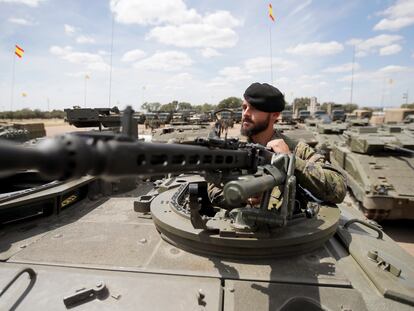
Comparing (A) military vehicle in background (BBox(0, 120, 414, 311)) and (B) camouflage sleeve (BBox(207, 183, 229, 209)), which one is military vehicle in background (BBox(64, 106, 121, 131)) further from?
(B) camouflage sleeve (BBox(207, 183, 229, 209))

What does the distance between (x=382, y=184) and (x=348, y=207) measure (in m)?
3.74

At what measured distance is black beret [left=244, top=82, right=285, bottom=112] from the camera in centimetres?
357

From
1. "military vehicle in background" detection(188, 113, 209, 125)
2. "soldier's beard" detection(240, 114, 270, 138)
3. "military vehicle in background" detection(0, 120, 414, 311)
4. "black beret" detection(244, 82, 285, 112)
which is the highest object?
"military vehicle in background" detection(188, 113, 209, 125)

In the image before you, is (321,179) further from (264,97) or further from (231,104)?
(231,104)

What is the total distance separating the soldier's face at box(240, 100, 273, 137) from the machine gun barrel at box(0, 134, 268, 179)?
2023mm

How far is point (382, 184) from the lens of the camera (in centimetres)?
778

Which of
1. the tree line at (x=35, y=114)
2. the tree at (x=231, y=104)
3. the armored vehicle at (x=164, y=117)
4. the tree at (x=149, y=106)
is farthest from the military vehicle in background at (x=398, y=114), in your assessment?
the tree line at (x=35, y=114)

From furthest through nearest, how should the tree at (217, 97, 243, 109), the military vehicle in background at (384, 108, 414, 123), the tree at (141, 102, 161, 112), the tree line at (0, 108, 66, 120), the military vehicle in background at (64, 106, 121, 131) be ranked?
1. the tree line at (0, 108, 66, 120)
2. the tree at (141, 102, 161, 112)
3. the military vehicle in background at (384, 108, 414, 123)
4. the tree at (217, 97, 243, 109)
5. the military vehicle in background at (64, 106, 121, 131)

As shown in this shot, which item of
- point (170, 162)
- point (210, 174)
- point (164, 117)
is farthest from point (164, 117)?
point (170, 162)

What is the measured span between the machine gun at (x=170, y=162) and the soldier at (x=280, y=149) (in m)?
0.41

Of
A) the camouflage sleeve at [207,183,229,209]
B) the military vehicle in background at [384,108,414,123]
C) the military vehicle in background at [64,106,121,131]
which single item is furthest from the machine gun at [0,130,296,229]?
the military vehicle in background at [384,108,414,123]

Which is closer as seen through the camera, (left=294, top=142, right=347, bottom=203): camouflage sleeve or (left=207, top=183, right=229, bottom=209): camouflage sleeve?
(left=294, top=142, right=347, bottom=203): camouflage sleeve

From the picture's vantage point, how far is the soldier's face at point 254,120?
3.73 metres

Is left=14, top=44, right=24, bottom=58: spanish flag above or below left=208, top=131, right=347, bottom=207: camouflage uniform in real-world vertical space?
above
